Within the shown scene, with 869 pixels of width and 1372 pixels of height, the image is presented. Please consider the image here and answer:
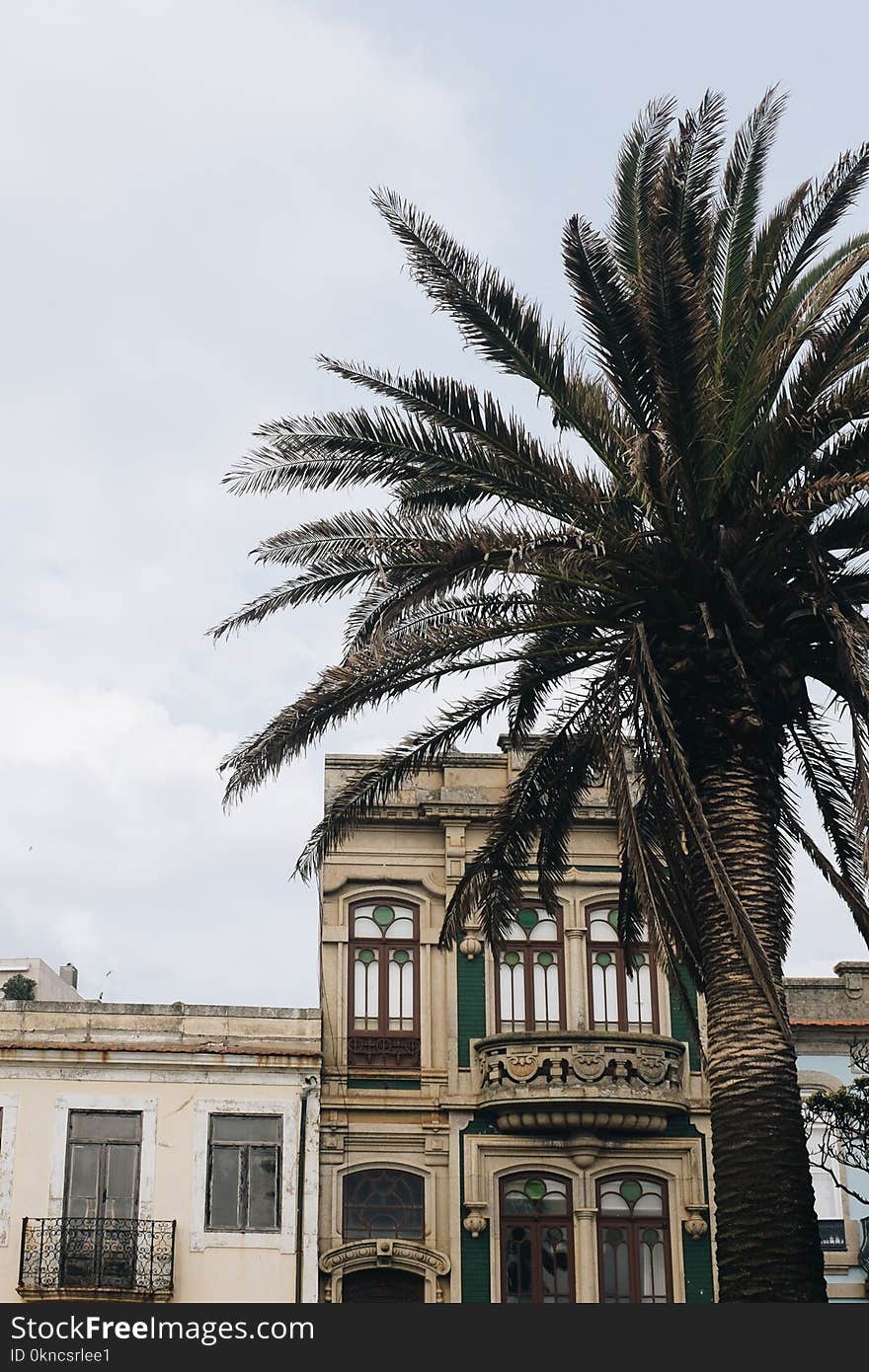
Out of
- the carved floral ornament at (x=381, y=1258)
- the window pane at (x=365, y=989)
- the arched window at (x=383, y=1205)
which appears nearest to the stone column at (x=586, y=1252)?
the carved floral ornament at (x=381, y=1258)

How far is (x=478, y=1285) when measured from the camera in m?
29.7

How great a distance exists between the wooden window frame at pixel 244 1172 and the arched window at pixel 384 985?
1933 millimetres

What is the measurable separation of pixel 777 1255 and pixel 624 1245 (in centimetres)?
1486

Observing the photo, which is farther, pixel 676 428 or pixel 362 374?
pixel 362 374

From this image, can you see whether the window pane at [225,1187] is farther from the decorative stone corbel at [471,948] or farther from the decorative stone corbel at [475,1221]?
the decorative stone corbel at [471,948]

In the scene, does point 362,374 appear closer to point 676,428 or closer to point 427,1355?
point 676,428

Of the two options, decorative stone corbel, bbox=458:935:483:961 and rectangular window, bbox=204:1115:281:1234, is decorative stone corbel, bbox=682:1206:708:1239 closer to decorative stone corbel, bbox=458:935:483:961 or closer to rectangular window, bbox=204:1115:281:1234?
decorative stone corbel, bbox=458:935:483:961

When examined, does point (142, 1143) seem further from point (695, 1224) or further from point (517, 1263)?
point (695, 1224)

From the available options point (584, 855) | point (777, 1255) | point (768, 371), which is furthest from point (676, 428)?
point (584, 855)

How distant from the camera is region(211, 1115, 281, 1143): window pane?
30.2 m

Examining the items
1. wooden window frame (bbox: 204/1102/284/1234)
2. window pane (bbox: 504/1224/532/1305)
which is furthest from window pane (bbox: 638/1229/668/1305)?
wooden window frame (bbox: 204/1102/284/1234)

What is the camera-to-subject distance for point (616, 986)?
3209 centimetres

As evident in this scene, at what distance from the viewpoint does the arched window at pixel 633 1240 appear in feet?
98.8

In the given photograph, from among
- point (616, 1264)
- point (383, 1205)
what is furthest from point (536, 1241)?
point (383, 1205)
